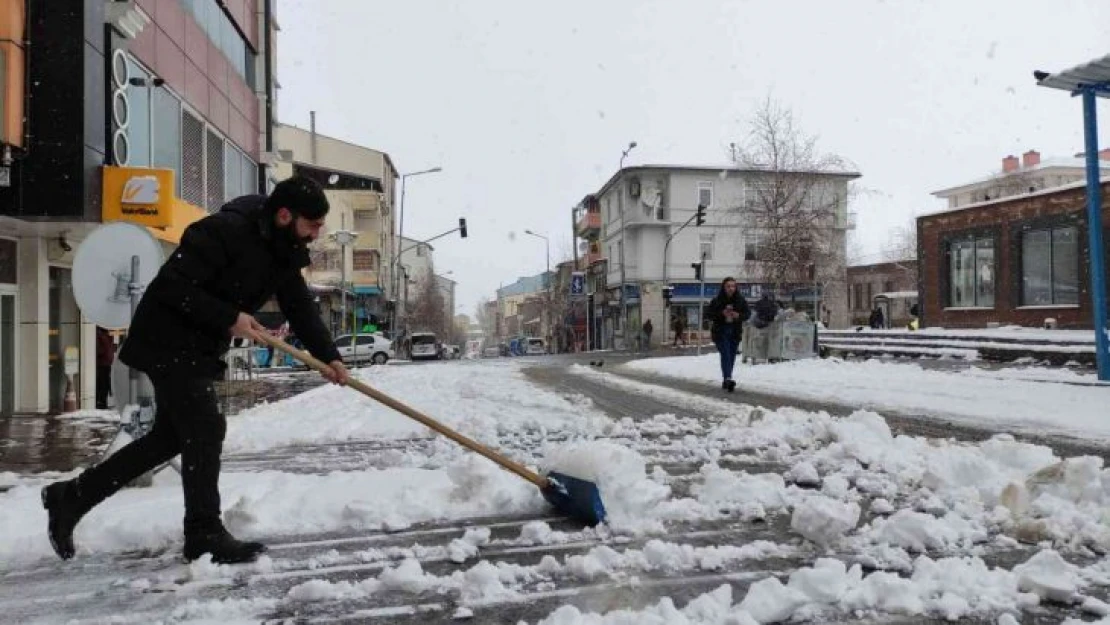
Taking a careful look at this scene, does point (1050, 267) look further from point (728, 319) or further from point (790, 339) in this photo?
point (728, 319)

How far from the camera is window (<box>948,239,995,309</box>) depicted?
2512 centimetres

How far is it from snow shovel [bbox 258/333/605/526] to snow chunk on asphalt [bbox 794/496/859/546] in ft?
3.09

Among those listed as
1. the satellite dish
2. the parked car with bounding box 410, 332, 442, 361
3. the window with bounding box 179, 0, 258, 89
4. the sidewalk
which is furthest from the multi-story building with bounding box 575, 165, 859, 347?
the satellite dish

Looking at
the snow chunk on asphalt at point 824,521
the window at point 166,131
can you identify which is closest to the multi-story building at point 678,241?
the window at point 166,131

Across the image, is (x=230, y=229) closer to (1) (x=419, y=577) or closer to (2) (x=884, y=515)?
(1) (x=419, y=577)

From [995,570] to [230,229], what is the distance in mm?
3469

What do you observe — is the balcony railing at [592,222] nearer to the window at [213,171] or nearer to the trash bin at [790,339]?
the trash bin at [790,339]

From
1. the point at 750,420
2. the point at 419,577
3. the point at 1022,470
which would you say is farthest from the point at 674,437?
the point at 419,577

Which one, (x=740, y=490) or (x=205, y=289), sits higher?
(x=205, y=289)

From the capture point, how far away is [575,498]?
404 cm

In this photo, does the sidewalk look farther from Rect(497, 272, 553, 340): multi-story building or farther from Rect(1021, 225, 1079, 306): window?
Rect(497, 272, 553, 340): multi-story building

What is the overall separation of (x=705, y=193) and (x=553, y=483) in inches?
2042

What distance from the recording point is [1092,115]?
10617mm

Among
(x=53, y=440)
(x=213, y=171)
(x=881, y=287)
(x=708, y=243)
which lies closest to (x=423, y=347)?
(x=708, y=243)
